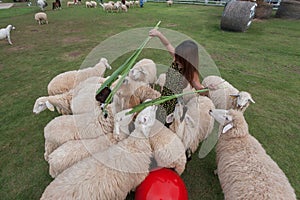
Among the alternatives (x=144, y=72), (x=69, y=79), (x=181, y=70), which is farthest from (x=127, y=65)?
(x=69, y=79)

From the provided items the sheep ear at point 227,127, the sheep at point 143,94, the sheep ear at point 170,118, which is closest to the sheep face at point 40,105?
the sheep at point 143,94

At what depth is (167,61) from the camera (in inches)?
248

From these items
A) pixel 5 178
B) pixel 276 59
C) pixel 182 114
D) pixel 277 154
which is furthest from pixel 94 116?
pixel 276 59

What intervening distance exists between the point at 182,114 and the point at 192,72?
2.21 ft

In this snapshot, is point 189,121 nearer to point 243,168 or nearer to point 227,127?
point 227,127

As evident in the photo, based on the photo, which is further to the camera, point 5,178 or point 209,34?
point 209,34

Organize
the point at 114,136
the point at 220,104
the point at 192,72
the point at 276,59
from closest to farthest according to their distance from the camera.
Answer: the point at 192,72 < the point at 114,136 < the point at 220,104 < the point at 276,59

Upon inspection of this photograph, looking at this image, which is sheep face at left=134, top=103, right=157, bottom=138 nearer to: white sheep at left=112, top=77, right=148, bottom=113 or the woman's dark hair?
the woman's dark hair

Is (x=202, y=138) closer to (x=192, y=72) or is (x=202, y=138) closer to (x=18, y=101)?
(x=192, y=72)

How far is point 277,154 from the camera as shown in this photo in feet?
10.6

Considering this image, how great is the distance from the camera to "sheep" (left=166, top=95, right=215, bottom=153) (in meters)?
2.90

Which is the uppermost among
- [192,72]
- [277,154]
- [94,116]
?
[192,72]

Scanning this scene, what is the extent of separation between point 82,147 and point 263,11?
42.9 ft

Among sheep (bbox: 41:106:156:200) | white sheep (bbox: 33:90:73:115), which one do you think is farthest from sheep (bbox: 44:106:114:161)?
white sheep (bbox: 33:90:73:115)
